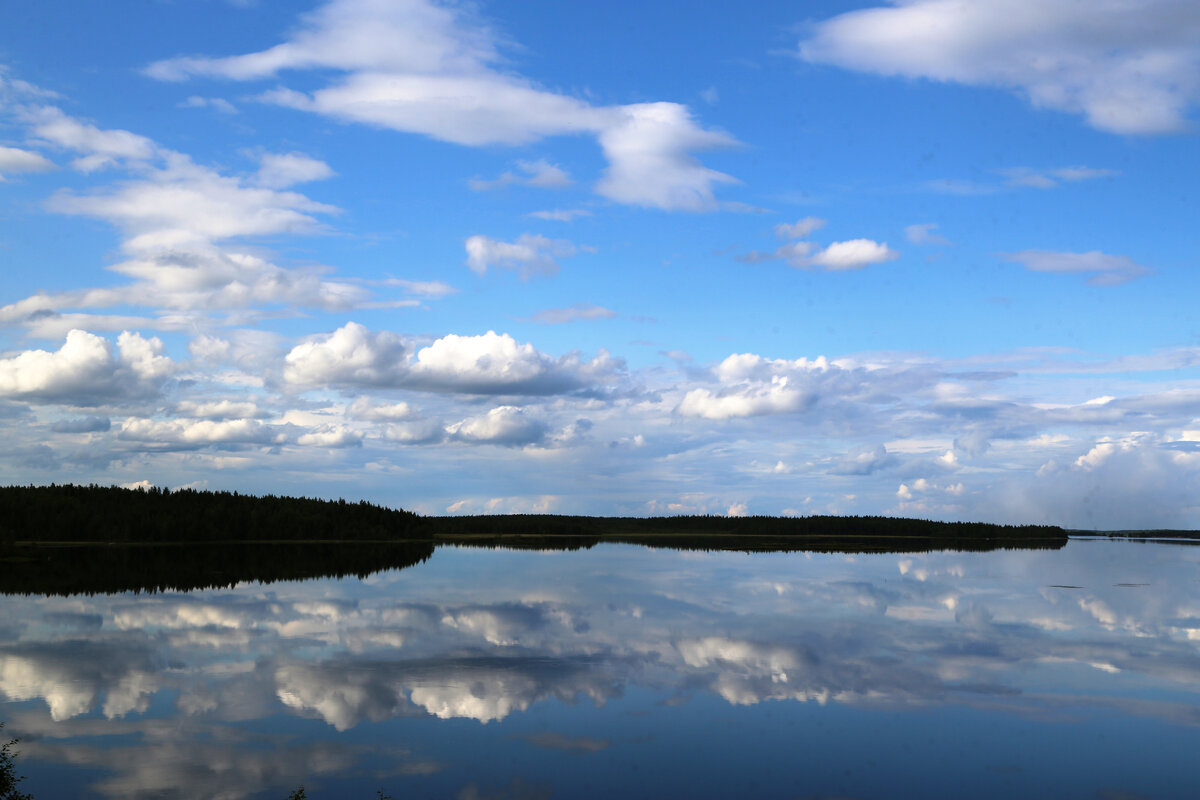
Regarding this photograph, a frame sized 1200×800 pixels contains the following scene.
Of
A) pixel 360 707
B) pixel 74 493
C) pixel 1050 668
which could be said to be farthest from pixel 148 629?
pixel 74 493

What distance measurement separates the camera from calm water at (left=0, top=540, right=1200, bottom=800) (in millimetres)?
22281

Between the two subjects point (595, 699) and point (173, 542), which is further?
point (173, 542)

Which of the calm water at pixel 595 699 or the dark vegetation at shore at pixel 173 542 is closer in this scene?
the calm water at pixel 595 699

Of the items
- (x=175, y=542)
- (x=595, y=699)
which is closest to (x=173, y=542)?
(x=175, y=542)

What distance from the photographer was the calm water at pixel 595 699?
73.1 feet

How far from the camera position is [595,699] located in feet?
101

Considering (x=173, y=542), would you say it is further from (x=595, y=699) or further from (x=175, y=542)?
(x=595, y=699)

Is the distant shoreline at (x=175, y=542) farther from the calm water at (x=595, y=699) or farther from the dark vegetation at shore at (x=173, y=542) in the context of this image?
the calm water at (x=595, y=699)

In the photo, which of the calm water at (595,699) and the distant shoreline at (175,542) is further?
the distant shoreline at (175,542)

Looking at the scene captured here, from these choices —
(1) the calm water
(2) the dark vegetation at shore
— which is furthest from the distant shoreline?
(1) the calm water

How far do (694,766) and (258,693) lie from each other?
16.6 meters

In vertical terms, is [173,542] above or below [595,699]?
below

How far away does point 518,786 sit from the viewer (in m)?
21.3

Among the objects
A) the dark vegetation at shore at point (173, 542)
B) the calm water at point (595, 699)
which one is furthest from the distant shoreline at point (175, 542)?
the calm water at point (595, 699)
